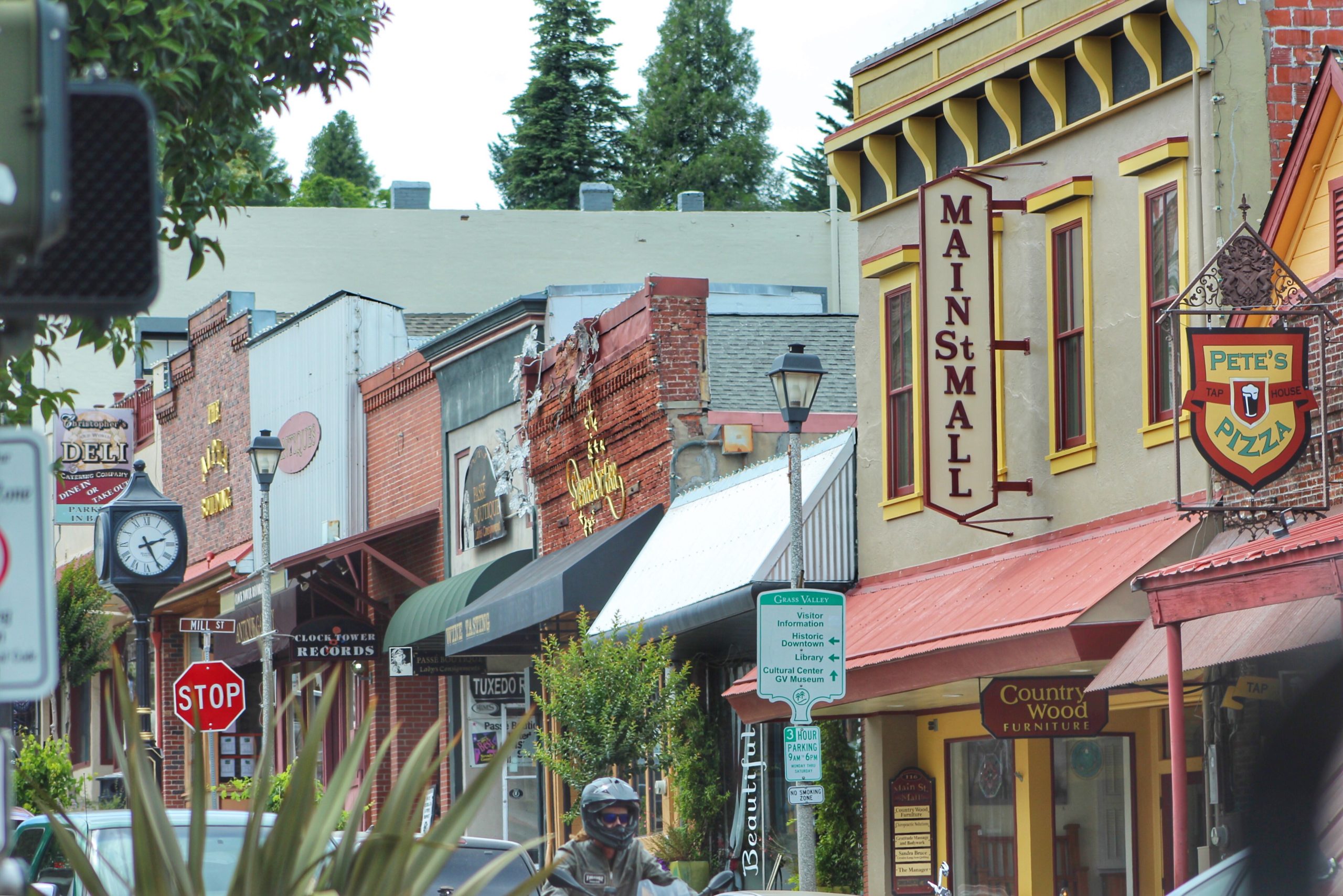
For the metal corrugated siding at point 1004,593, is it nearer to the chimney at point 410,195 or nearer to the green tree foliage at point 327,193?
the chimney at point 410,195

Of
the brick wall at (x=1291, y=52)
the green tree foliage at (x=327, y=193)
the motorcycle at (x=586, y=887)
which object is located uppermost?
the green tree foliage at (x=327, y=193)

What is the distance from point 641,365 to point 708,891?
44.5 feet

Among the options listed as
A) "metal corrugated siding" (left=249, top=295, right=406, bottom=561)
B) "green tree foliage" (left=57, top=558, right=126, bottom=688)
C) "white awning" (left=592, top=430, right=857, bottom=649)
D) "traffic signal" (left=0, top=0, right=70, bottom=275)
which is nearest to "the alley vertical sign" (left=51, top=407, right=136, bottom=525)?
"green tree foliage" (left=57, top=558, right=126, bottom=688)

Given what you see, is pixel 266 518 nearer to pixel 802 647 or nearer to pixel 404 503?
pixel 404 503

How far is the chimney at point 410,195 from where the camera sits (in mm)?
52156

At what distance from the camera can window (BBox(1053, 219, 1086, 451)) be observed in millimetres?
16891

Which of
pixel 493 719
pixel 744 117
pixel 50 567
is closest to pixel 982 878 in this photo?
pixel 493 719

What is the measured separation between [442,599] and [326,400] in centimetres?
743

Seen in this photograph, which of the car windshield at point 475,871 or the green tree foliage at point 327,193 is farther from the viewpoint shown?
the green tree foliage at point 327,193

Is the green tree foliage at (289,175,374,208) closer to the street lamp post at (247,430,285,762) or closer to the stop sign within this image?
the street lamp post at (247,430,285,762)

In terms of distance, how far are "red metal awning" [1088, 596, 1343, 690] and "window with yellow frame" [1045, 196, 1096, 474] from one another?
A: 8.64 ft

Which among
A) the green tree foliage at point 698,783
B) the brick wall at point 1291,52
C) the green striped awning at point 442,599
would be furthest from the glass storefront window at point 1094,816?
the green striped awning at point 442,599

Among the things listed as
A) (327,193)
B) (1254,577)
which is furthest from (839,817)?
(327,193)

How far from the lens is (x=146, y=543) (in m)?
26.8
